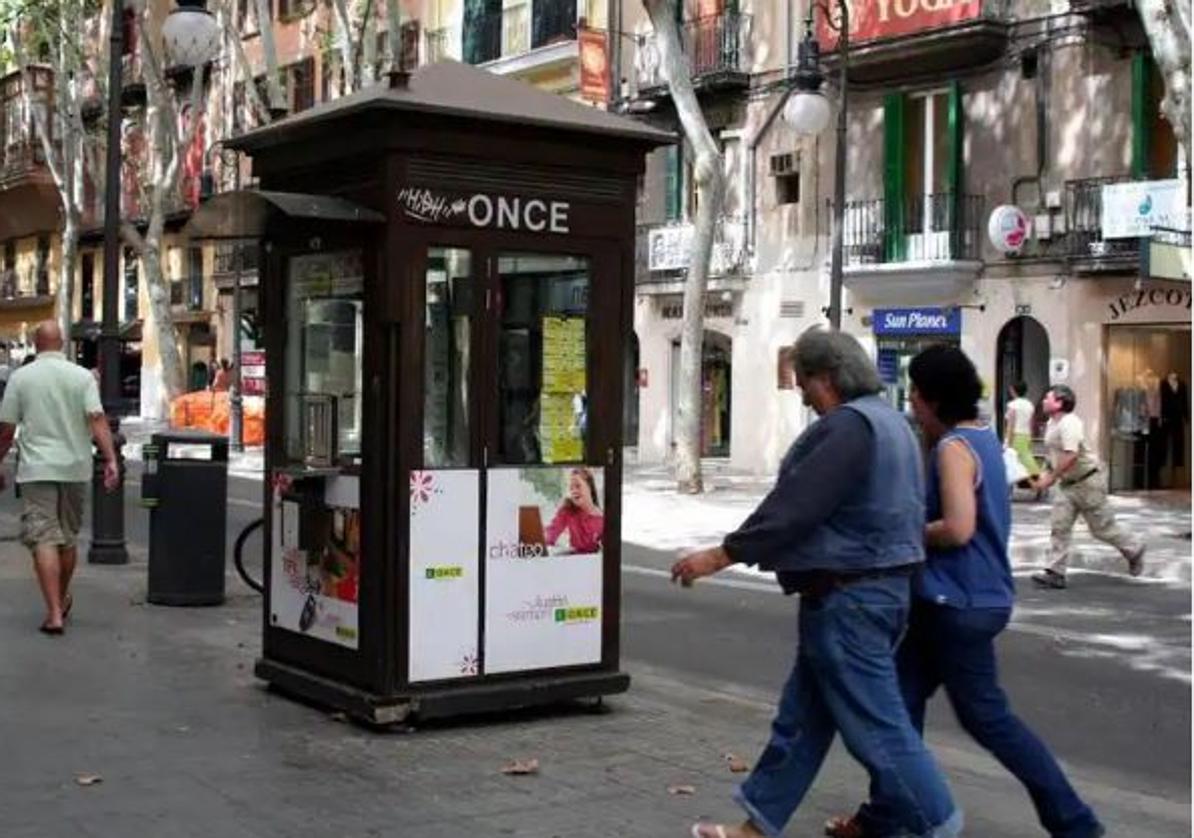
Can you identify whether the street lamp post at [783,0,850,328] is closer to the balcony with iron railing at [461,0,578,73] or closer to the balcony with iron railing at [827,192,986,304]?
the balcony with iron railing at [827,192,986,304]

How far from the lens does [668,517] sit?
2023 centimetres

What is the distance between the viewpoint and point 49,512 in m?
9.49

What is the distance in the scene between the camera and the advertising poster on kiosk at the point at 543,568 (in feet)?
23.2

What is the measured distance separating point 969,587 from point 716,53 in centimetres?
2602

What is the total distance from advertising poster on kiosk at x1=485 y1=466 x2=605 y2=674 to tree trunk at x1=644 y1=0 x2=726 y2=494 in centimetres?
1579

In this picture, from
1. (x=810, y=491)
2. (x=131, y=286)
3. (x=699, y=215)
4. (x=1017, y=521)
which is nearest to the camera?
(x=810, y=491)

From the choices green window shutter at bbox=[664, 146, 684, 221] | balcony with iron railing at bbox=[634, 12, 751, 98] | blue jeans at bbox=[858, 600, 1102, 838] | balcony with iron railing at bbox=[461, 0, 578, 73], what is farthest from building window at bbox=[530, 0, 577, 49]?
blue jeans at bbox=[858, 600, 1102, 838]

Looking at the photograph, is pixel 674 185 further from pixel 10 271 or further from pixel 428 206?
pixel 10 271

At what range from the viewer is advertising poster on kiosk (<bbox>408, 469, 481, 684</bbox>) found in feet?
22.5

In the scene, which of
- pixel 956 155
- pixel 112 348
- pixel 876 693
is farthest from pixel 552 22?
pixel 876 693

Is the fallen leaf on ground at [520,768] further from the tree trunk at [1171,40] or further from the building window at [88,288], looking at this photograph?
the building window at [88,288]

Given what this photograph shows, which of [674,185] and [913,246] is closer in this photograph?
[913,246]

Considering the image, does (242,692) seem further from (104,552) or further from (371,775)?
(104,552)

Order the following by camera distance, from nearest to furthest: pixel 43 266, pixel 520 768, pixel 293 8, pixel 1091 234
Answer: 1. pixel 520 768
2. pixel 1091 234
3. pixel 293 8
4. pixel 43 266
